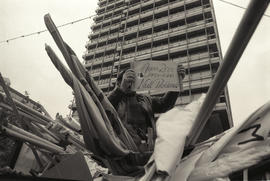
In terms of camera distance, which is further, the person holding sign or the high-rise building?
the high-rise building

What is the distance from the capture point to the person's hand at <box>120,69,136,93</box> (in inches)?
74.1

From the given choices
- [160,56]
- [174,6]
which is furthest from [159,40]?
[174,6]

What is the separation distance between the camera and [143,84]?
1912mm

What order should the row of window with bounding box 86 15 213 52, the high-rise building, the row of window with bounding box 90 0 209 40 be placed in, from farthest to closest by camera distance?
the row of window with bounding box 90 0 209 40 < the row of window with bounding box 86 15 213 52 < the high-rise building

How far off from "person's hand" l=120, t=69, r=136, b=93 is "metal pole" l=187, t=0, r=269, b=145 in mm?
860

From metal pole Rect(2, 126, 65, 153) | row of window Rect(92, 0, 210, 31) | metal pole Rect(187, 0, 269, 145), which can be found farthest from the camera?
A: row of window Rect(92, 0, 210, 31)

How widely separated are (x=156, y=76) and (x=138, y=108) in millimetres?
323

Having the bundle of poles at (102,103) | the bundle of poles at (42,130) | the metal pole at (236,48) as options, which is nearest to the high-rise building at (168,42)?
the bundle of poles at (42,130)

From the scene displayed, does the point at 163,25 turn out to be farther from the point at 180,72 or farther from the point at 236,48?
the point at 236,48

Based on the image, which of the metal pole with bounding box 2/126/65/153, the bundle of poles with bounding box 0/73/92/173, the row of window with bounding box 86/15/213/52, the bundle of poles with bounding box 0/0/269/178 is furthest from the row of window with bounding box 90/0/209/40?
the bundle of poles with bounding box 0/0/269/178

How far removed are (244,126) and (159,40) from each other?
87.5 feet

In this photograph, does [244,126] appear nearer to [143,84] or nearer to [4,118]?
[143,84]

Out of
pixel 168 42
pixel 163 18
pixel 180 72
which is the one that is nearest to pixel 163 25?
pixel 163 18

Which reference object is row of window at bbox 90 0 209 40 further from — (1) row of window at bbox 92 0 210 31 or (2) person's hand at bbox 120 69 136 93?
(2) person's hand at bbox 120 69 136 93
